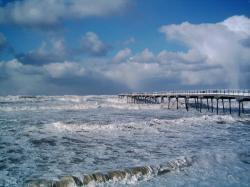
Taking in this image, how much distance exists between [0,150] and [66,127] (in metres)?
10.1

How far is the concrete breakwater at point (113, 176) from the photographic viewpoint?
10.4 meters

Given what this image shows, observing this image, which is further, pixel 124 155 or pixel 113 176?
pixel 124 155

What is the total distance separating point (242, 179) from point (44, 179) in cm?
687

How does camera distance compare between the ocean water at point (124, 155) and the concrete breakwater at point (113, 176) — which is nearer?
the concrete breakwater at point (113, 176)

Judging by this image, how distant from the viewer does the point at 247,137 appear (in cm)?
2147

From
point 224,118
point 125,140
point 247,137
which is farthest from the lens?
point 224,118

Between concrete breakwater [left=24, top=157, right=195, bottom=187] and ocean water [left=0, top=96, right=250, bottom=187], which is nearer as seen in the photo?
concrete breakwater [left=24, top=157, right=195, bottom=187]

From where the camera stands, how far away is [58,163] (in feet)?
43.8

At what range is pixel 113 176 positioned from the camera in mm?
11305

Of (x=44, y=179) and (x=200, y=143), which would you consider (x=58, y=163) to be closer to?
(x=44, y=179)

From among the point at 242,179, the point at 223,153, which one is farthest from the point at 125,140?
the point at 242,179

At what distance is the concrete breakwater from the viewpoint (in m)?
10.4

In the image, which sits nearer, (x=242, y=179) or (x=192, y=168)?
(x=242, y=179)

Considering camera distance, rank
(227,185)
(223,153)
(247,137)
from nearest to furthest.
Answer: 1. (227,185)
2. (223,153)
3. (247,137)
